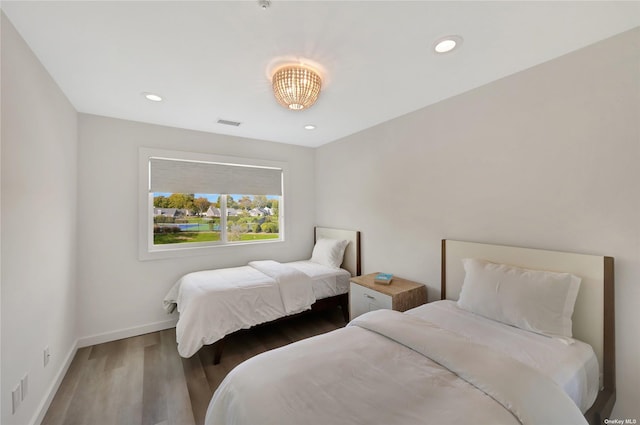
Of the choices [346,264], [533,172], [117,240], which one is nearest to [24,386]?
[117,240]

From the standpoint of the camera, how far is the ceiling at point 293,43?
1.31 metres

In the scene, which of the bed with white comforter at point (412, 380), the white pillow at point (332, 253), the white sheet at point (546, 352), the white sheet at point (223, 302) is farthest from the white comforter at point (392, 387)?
the white pillow at point (332, 253)

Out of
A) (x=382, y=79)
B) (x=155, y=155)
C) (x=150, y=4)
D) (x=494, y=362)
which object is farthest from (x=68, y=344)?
(x=382, y=79)

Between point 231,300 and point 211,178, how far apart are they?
1714 millimetres

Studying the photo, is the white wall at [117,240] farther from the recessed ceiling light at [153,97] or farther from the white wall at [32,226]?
the recessed ceiling light at [153,97]

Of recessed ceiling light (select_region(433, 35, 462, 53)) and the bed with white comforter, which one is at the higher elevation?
recessed ceiling light (select_region(433, 35, 462, 53))

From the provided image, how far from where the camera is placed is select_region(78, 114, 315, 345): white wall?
2.67 m

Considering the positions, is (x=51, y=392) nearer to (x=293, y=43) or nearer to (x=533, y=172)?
(x=293, y=43)

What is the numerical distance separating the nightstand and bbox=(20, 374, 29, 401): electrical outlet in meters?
2.48

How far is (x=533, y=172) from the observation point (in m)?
1.84

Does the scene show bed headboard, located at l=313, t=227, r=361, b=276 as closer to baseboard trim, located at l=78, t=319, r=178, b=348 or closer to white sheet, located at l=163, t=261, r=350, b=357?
white sheet, located at l=163, t=261, r=350, b=357

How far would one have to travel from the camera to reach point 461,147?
7.43 ft

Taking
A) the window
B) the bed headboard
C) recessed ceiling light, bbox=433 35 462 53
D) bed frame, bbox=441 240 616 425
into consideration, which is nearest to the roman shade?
the window

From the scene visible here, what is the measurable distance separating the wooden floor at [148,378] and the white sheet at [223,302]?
0.26 meters
